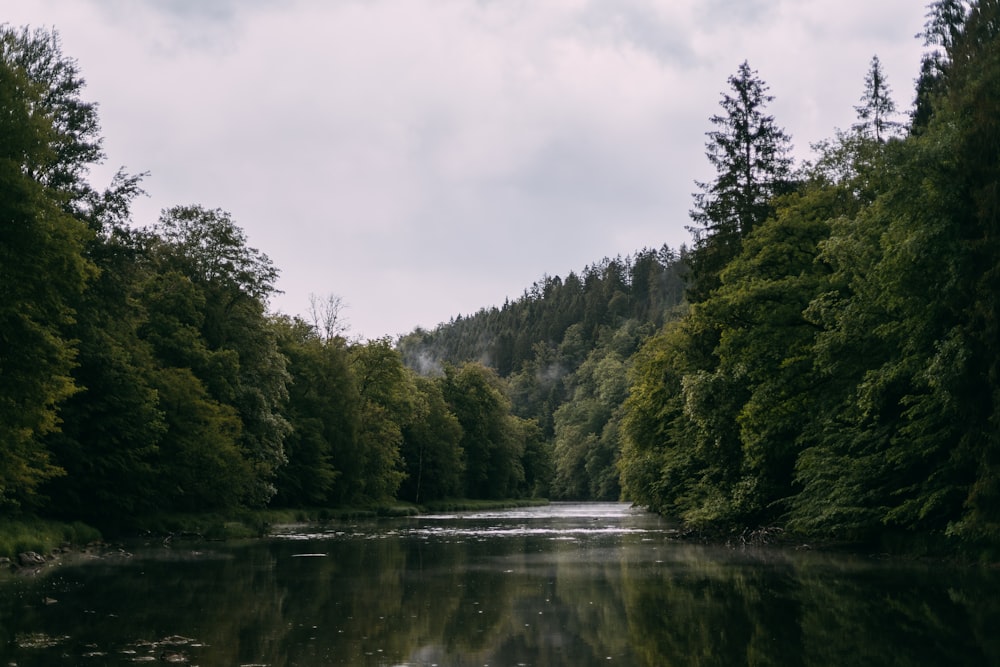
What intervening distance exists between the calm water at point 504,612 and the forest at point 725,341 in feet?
13.8

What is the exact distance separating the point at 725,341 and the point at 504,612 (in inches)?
861

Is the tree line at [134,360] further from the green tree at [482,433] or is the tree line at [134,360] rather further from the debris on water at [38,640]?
the green tree at [482,433]

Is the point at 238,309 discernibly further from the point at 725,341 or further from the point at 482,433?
the point at 482,433

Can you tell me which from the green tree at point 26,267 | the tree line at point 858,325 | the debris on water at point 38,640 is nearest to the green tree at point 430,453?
the tree line at point 858,325

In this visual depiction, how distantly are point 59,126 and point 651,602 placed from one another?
108 ft

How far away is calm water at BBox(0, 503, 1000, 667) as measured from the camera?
12.5 metres

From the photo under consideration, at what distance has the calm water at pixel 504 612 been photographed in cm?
1249

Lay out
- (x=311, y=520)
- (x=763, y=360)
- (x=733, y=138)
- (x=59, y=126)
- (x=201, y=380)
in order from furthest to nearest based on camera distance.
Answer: (x=311, y=520) < (x=201, y=380) < (x=733, y=138) < (x=59, y=126) < (x=763, y=360)

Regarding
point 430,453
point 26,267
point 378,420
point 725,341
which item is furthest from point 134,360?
point 430,453

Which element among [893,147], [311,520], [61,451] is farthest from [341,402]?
[893,147]

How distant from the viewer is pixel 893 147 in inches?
1000

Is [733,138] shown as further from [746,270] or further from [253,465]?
[253,465]

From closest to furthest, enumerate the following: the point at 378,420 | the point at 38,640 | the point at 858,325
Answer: the point at 38,640
the point at 858,325
the point at 378,420

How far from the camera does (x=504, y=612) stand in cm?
1678
